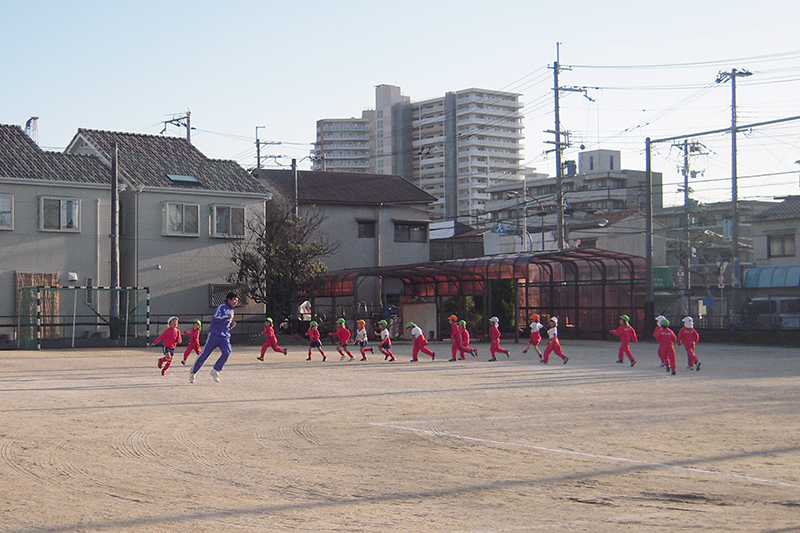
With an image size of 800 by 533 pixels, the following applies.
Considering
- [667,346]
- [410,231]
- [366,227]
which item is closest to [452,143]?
[410,231]

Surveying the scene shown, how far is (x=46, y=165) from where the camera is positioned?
1320 inches

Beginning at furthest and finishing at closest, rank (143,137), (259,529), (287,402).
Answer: (143,137), (287,402), (259,529)

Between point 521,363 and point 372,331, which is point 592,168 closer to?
point 372,331

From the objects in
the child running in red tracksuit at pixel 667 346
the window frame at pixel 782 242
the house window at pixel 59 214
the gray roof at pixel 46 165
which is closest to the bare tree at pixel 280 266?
the house window at pixel 59 214

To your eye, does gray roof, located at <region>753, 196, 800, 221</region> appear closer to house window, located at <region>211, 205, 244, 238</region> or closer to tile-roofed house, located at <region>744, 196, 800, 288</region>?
tile-roofed house, located at <region>744, 196, 800, 288</region>

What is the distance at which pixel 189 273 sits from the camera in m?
35.9

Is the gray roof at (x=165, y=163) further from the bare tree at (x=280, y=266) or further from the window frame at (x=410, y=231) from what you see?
the window frame at (x=410, y=231)

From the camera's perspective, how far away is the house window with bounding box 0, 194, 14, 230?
105ft

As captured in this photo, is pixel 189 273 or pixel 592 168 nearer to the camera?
pixel 189 273

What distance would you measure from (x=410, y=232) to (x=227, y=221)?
37.8 ft

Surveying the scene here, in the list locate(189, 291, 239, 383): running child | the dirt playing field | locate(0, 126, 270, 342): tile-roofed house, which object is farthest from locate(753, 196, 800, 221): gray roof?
locate(189, 291, 239, 383): running child

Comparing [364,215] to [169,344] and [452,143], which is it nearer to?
[169,344]

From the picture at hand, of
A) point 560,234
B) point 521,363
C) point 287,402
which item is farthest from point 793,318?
point 287,402

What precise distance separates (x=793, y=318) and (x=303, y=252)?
60.1ft
